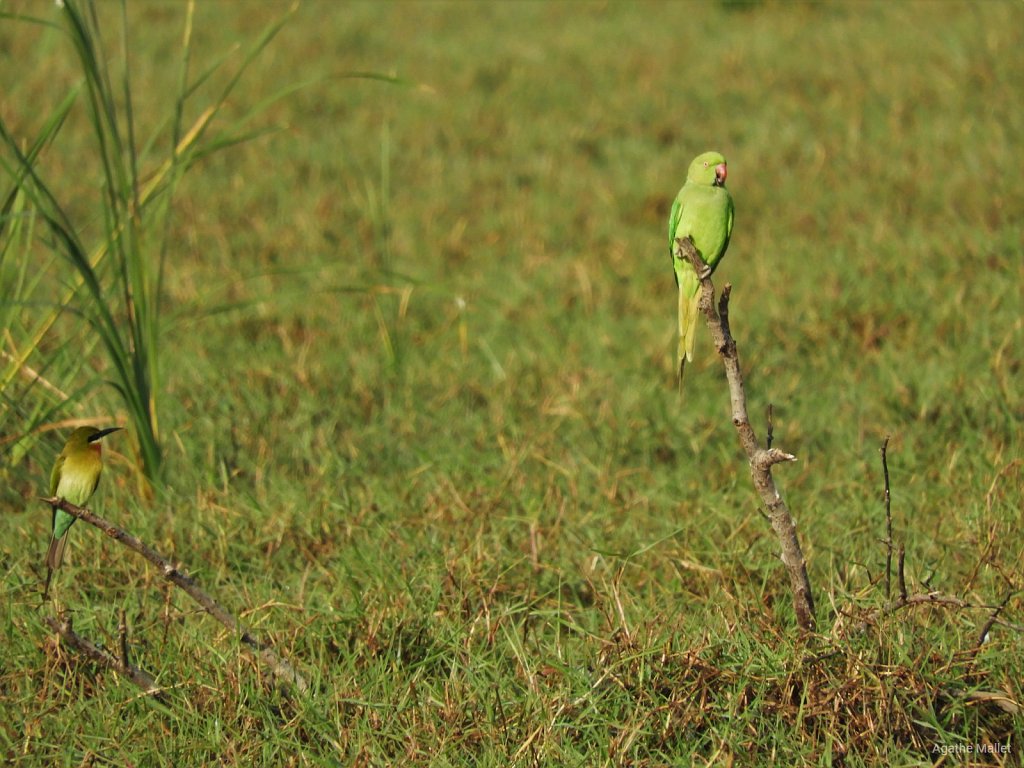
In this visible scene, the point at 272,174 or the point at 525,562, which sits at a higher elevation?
the point at 272,174

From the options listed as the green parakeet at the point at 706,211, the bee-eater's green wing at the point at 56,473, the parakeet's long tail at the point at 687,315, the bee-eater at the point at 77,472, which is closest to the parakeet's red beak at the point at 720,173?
the green parakeet at the point at 706,211

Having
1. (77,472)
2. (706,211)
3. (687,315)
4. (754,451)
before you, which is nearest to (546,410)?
(687,315)

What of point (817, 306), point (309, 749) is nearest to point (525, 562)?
point (309, 749)

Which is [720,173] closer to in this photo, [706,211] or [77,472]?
[706,211]

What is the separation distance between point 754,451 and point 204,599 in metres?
1.12

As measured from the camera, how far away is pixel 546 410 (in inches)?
143

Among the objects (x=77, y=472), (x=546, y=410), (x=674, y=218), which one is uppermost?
(x=674, y=218)

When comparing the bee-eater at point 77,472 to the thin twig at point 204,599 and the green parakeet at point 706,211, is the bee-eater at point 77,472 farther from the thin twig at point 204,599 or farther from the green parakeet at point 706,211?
the green parakeet at point 706,211

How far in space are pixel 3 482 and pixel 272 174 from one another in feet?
8.67

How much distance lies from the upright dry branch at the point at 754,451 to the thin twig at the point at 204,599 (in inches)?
39.9

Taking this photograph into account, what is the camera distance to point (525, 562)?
9.39 ft

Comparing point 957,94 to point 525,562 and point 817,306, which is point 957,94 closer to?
point 817,306

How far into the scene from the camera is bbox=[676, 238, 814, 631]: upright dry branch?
2.17 meters

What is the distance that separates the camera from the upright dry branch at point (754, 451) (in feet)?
7.13
